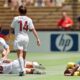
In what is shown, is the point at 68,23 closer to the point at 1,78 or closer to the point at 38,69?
the point at 38,69

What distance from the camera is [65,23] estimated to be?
88.9 ft

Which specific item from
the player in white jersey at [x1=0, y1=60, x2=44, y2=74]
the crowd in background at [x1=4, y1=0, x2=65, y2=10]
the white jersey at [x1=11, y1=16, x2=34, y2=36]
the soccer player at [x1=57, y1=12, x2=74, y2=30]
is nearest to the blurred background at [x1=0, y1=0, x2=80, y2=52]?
the crowd in background at [x1=4, y1=0, x2=65, y2=10]

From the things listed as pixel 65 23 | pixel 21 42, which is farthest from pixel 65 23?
pixel 21 42

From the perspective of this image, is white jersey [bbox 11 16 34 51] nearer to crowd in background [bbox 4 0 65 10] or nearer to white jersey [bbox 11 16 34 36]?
white jersey [bbox 11 16 34 36]

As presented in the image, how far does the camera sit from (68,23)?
27062mm

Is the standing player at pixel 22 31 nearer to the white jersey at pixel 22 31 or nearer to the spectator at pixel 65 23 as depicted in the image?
the white jersey at pixel 22 31

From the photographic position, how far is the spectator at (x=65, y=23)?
26.8 metres

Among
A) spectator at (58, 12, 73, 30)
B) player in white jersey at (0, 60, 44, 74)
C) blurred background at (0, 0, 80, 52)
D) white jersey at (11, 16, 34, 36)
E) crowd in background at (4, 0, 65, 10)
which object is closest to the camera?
white jersey at (11, 16, 34, 36)

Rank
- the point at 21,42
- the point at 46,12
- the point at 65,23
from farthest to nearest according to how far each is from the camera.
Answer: the point at 46,12, the point at 65,23, the point at 21,42

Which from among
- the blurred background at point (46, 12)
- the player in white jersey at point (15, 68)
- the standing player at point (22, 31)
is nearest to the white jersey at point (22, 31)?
the standing player at point (22, 31)

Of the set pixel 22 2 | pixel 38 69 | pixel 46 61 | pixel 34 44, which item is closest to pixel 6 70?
pixel 38 69

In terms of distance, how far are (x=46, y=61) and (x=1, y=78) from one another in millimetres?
7231

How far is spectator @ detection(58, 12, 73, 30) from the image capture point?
87.9 ft

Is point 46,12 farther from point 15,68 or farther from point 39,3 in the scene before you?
point 15,68
